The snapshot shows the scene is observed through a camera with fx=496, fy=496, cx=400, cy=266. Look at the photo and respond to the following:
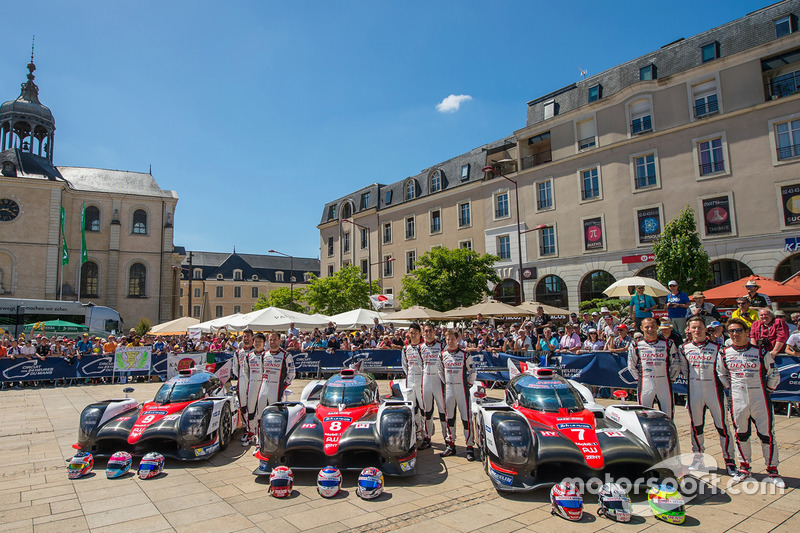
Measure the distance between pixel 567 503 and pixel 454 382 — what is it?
3294mm

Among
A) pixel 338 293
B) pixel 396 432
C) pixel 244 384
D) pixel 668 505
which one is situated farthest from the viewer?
pixel 338 293

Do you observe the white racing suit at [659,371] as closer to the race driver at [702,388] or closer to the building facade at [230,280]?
the race driver at [702,388]

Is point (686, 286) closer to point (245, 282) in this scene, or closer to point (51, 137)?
point (51, 137)

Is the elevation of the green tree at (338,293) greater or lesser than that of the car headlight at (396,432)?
greater

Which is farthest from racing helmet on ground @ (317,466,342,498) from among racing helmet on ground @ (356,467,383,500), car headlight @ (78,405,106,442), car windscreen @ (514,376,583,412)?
car headlight @ (78,405,106,442)

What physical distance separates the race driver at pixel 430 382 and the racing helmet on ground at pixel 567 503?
9.88 ft

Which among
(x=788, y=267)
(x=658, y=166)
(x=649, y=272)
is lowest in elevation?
(x=788, y=267)

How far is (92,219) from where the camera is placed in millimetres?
52250

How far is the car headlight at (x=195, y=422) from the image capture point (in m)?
7.71

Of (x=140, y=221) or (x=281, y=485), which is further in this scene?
(x=140, y=221)

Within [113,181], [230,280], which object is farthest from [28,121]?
[230,280]

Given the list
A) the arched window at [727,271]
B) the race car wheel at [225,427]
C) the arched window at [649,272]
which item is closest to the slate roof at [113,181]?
the arched window at [649,272]

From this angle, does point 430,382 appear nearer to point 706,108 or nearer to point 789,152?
point 789,152

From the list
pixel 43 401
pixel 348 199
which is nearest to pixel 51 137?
pixel 348 199
